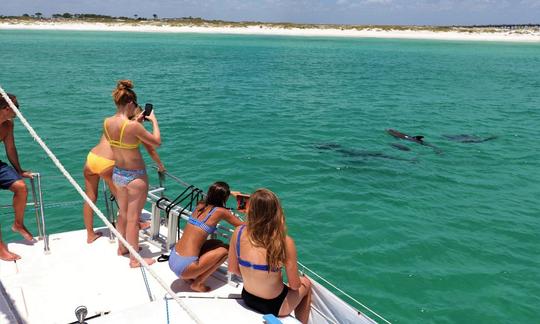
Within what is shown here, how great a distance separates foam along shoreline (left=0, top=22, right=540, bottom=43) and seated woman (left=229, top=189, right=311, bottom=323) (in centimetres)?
12359

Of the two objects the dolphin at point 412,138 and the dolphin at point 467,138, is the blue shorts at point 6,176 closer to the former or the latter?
the dolphin at point 412,138

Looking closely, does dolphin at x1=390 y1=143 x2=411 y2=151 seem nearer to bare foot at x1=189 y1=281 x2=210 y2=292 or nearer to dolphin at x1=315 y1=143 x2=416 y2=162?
dolphin at x1=315 y1=143 x2=416 y2=162

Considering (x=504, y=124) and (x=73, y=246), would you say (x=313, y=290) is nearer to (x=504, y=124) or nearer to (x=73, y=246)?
(x=73, y=246)

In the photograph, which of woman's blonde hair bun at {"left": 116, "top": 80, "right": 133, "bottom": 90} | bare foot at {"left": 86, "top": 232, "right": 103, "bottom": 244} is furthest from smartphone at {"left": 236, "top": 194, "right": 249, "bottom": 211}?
bare foot at {"left": 86, "top": 232, "right": 103, "bottom": 244}

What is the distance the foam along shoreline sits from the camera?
4546 inches

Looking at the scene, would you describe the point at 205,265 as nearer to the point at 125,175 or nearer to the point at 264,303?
the point at 264,303

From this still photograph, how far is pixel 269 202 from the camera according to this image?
395 centimetres

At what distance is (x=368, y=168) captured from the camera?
13891 millimetres

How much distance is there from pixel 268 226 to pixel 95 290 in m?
2.66

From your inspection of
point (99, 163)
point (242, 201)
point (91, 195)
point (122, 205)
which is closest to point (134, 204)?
point (122, 205)

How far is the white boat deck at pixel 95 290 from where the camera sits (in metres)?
3.98

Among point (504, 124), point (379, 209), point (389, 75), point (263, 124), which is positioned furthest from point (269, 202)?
point (389, 75)

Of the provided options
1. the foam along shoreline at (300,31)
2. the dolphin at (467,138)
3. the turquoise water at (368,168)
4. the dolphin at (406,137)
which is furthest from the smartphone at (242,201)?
the foam along shoreline at (300,31)

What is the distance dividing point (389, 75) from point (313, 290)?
39.2m
